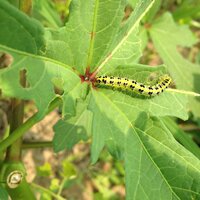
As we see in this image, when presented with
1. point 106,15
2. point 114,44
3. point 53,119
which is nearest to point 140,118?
point 114,44

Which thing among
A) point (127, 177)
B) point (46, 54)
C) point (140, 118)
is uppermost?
point (46, 54)

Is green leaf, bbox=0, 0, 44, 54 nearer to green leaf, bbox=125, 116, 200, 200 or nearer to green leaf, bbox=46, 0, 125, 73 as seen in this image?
green leaf, bbox=46, 0, 125, 73

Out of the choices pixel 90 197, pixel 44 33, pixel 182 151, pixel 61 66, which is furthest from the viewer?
pixel 90 197

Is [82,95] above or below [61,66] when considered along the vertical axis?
below

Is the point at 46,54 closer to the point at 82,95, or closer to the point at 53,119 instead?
the point at 82,95

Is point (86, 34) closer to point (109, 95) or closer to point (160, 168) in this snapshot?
point (109, 95)

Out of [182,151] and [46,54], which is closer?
[46,54]

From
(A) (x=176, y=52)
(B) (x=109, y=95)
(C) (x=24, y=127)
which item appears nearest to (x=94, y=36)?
(B) (x=109, y=95)
